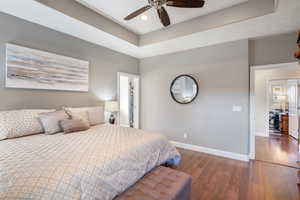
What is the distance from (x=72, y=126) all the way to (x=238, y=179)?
276 centimetres

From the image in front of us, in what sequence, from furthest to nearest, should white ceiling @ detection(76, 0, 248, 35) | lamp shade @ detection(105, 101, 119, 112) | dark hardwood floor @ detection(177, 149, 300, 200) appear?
1. lamp shade @ detection(105, 101, 119, 112)
2. white ceiling @ detection(76, 0, 248, 35)
3. dark hardwood floor @ detection(177, 149, 300, 200)

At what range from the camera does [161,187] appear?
1.36 metres

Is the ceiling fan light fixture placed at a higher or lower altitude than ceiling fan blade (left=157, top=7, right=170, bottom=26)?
higher

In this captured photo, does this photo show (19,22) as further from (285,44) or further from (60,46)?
(285,44)

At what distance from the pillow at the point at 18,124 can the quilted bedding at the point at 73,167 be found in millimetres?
305

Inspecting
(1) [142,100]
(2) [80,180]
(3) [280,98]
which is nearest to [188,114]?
(1) [142,100]

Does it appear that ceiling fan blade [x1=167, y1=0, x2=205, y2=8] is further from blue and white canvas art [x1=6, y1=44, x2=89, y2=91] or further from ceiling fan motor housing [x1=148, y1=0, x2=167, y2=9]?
blue and white canvas art [x1=6, y1=44, x2=89, y2=91]

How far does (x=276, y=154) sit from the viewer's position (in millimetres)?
3258

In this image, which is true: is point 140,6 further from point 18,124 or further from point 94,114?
point 18,124

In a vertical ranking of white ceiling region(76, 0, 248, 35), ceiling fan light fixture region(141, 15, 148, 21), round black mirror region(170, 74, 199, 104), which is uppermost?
white ceiling region(76, 0, 248, 35)

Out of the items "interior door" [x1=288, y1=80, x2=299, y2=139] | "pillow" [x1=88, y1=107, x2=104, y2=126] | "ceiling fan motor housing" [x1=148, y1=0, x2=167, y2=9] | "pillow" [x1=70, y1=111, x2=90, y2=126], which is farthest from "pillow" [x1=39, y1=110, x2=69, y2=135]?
"interior door" [x1=288, y1=80, x2=299, y2=139]

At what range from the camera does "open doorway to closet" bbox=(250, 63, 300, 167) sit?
4.08 metres

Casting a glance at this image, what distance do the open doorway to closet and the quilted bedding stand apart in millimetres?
3526

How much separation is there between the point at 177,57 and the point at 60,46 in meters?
2.73
